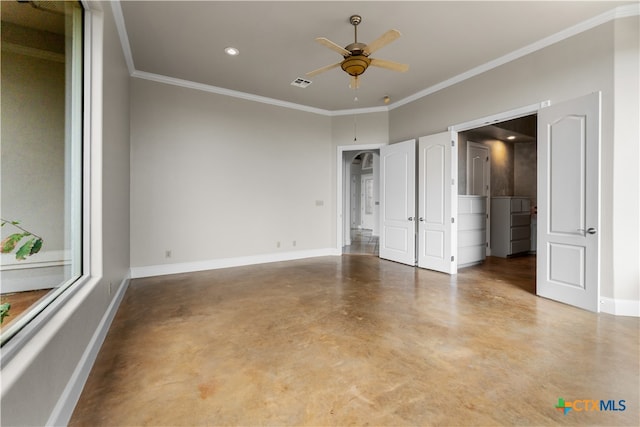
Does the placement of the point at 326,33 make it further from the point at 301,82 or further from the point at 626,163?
the point at 626,163

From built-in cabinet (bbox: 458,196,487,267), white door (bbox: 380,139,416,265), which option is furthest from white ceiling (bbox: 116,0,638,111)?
built-in cabinet (bbox: 458,196,487,267)

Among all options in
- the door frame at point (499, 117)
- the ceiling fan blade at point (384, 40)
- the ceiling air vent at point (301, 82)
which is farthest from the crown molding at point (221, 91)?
the ceiling fan blade at point (384, 40)

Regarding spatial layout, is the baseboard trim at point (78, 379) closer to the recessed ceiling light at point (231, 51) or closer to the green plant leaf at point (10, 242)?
the green plant leaf at point (10, 242)

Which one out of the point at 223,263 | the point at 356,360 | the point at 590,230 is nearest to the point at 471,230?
the point at 590,230

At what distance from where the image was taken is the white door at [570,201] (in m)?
3.09

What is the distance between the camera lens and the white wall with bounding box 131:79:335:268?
180 inches

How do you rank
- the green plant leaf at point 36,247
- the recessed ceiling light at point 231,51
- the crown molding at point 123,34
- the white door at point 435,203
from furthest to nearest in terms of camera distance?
1. the white door at point 435,203
2. the recessed ceiling light at point 231,51
3. the crown molding at point 123,34
4. the green plant leaf at point 36,247

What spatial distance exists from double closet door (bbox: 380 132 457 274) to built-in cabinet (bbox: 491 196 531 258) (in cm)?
252

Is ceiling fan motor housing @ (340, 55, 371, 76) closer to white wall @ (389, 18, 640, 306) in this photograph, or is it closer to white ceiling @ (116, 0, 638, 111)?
white ceiling @ (116, 0, 638, 111)

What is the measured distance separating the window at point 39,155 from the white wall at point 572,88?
4.80 metres

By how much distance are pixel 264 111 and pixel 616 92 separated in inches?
199

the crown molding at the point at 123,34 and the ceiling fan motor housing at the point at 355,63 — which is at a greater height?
the crown molding at the point at 123,34


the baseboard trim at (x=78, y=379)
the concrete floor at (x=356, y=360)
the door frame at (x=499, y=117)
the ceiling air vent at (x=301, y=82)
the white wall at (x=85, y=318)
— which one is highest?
the ceiling air vent at (x=301, y=82)

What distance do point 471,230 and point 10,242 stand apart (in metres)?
6.24
